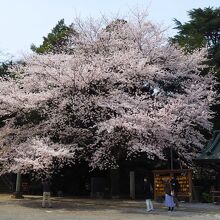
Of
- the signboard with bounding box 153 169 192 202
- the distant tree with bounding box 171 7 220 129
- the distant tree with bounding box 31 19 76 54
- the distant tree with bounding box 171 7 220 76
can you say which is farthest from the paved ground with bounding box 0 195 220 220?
the distant tree with bounding box 171 7 220 76

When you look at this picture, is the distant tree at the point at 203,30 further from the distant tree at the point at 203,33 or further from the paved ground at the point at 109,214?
the paved ground at the point at 109,214

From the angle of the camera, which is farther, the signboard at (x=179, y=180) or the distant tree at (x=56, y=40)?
the distant tree at (x=56, y=40)

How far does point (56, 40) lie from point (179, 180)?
14935mm

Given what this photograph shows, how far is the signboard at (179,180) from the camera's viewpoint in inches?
875

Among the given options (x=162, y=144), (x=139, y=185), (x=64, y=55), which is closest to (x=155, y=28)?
(x=64, y=55)

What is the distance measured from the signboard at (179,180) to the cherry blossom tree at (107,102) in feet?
4.16

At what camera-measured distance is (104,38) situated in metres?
26.5

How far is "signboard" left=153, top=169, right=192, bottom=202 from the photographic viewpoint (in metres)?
22.2

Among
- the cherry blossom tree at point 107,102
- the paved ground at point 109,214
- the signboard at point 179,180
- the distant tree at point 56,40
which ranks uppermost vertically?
the distant tree at point 56,40

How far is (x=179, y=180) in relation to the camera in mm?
22891

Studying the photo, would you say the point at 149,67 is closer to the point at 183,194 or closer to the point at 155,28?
the point at 155,28

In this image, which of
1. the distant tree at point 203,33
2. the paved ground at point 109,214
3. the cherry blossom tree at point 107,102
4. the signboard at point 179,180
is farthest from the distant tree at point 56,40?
the paved ground at point 109,214

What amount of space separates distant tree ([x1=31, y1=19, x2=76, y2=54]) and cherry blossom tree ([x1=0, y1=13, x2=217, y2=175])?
1484mm

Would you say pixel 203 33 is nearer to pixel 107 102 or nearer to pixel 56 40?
pixel 56 40
